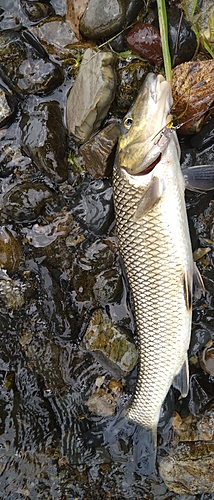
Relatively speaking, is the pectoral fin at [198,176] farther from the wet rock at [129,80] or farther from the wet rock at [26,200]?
the wet rock at [26,200]

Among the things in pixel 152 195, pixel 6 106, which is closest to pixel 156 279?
pixel 152 195

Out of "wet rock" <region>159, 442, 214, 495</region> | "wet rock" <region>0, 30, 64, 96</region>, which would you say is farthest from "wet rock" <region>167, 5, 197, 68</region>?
"wet rock" <region>159, 442, 214, 495</region>

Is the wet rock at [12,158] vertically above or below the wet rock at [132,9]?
below

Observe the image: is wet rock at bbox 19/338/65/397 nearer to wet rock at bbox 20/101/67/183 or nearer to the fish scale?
the fish scale

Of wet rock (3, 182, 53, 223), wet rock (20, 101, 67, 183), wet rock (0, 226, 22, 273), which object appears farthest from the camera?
wet rock (0, 226, 22, 273)

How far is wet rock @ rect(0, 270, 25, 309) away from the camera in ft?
11.1

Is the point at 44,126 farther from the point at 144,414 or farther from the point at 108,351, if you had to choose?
the point at 144,414

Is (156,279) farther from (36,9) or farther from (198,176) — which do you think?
(36,9)

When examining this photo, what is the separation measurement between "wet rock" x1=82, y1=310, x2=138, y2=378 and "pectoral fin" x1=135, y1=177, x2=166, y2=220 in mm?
1092

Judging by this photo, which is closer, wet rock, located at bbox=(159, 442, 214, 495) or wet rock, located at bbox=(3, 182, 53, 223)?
wet rock, located at bbox=(159, 442, 214, 495)

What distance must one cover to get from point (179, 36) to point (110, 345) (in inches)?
87.6

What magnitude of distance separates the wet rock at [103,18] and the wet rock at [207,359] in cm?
237

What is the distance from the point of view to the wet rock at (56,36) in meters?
3.12

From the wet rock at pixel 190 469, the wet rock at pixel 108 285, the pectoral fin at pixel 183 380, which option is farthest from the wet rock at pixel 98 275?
the wet rock at pixel 190 469
